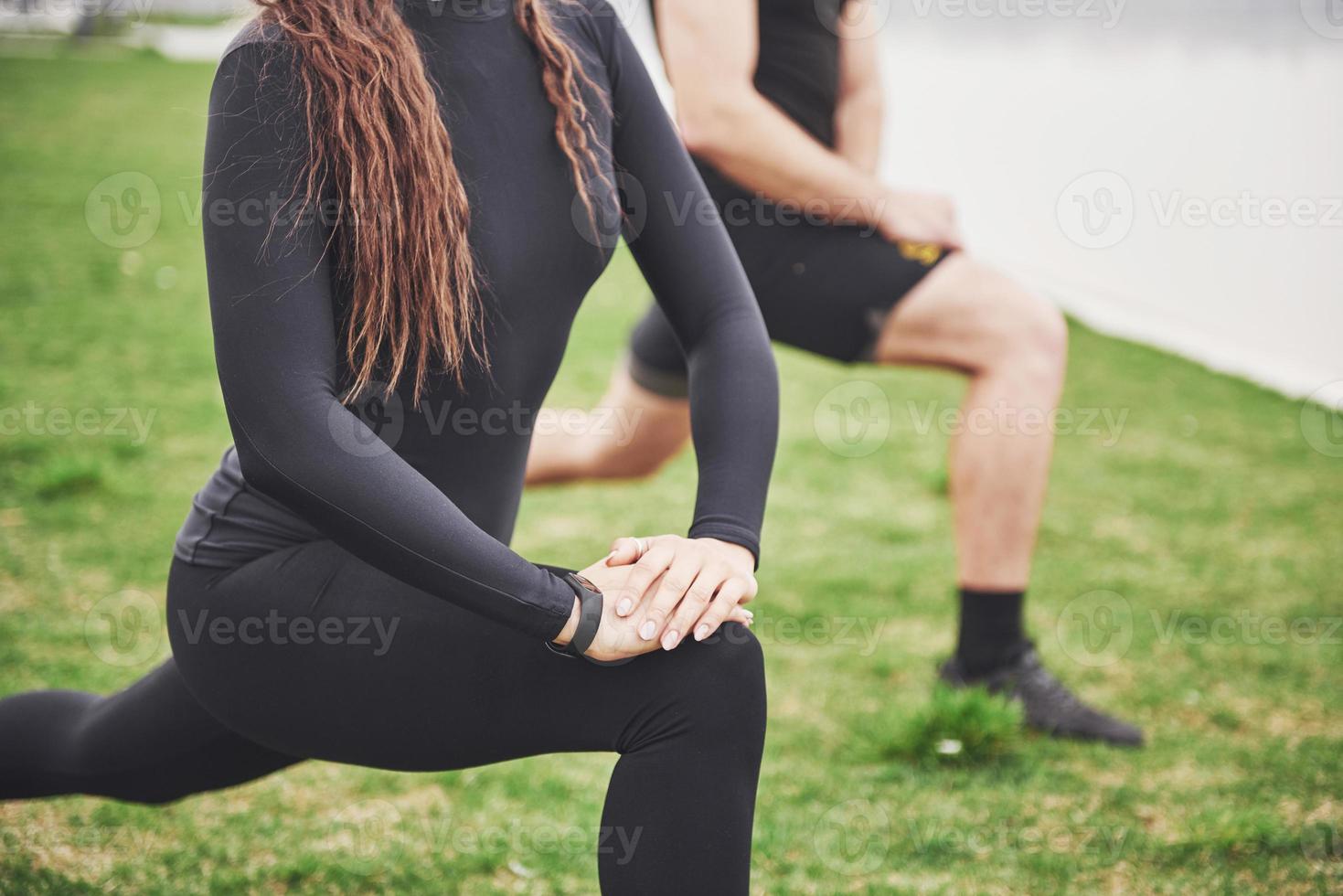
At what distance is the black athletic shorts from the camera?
2.53m

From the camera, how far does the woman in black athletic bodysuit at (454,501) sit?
1253mm

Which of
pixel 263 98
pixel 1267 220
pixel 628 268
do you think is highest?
pixel 263 98

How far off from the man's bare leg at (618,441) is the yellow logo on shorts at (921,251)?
2.30 ft

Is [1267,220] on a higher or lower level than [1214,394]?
higher

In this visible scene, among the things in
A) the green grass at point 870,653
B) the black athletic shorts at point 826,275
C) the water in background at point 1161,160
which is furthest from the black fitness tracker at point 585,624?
the water in background at point 1161,160

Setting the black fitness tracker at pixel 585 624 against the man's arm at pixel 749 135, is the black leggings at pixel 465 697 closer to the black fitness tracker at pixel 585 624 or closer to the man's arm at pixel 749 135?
the black fitness tracker at pixel 585 624

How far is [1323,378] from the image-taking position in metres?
5.59

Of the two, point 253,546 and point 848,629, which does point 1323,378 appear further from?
point 253,546

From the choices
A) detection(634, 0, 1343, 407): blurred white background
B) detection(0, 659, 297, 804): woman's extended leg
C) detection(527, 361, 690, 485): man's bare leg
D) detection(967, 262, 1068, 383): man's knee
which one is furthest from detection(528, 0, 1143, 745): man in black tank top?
detection(634, 0, 1343, 407): blurred white background

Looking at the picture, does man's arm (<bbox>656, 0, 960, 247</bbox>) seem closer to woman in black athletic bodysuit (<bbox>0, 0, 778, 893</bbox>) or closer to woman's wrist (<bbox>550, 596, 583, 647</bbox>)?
woman in black athletic bodysuit (<bbox>0, 0, 778, 893</bbox>)

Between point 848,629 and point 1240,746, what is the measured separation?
105cm

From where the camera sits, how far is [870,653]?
3186 mm

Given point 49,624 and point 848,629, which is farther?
point 848,629

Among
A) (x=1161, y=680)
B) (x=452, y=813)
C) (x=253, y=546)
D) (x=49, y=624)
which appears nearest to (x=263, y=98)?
(x=253, y=546)
